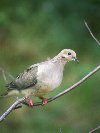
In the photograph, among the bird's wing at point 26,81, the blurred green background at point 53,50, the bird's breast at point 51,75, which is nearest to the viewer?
the bird's breast at point 51,75

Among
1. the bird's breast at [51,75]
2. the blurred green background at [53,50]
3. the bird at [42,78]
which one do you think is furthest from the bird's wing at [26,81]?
the blurred green background at [53,50]

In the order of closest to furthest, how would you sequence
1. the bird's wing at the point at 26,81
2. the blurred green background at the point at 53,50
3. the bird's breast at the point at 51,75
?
the bird's breast at the point at 51,75, the bird's wing at the point at 26,81, the blurred green background at the point at 53,50

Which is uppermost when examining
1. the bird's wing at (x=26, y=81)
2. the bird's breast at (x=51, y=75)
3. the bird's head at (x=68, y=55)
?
the bird's wing at (x=26, y=81)

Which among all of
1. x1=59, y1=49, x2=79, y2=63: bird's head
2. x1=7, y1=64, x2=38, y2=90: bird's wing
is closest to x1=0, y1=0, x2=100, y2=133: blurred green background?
x1=7, y1=64, x2=38, y2=90: bird's wing

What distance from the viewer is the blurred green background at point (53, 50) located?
29.1 ft

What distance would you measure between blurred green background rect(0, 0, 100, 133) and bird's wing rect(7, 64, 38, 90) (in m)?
3.73

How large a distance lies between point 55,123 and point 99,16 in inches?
54.1

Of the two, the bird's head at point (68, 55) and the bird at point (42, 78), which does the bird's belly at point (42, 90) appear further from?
the bird's head at point (68, 55)

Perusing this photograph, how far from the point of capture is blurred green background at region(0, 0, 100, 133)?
349 inches

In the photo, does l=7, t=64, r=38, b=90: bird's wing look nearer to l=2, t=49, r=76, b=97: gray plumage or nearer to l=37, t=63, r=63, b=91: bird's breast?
l=2, t=49, r=76, b=97: gray plumage

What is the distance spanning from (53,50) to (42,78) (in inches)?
188

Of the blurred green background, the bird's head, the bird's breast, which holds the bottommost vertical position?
the bird's breast

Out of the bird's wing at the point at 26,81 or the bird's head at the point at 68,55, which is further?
the bird's wing at the point at 26,81

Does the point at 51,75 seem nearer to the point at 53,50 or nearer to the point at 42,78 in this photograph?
the point at 42,78
